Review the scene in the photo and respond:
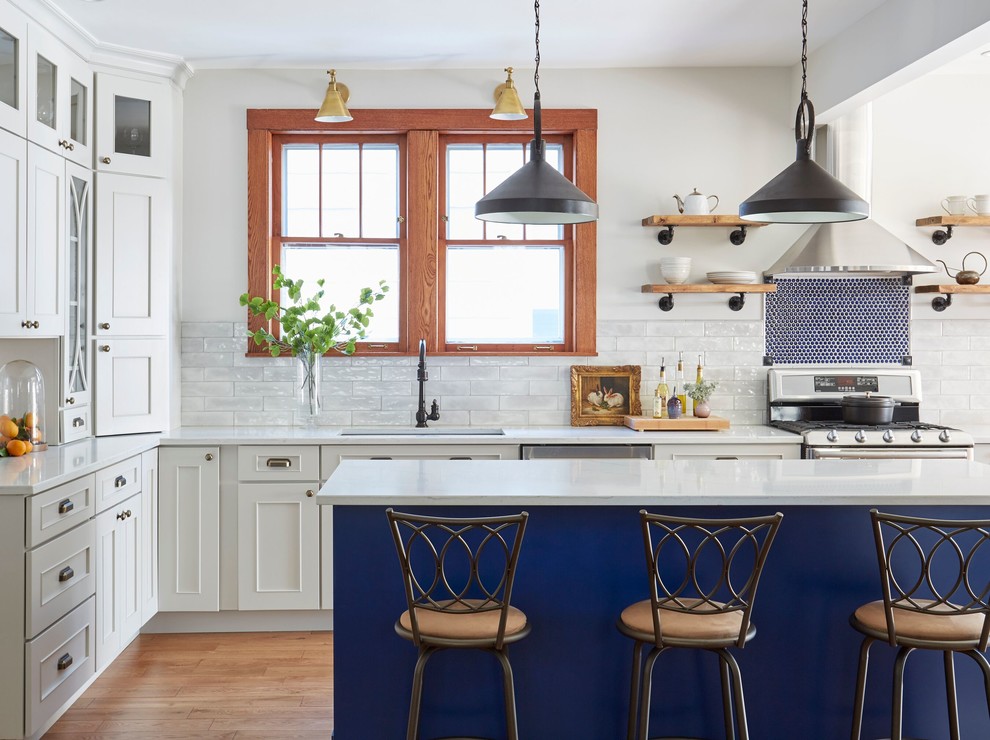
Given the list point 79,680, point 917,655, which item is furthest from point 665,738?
point 79,680

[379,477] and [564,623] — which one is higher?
[379,477]

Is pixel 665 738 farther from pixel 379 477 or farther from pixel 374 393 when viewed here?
pixel 374 393

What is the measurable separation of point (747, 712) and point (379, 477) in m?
1.42

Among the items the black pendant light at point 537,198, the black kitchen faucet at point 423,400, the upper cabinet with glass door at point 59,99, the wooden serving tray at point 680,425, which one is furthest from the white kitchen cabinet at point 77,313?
the wooden serving tray at point 680,425

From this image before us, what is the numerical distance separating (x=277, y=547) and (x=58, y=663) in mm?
1300

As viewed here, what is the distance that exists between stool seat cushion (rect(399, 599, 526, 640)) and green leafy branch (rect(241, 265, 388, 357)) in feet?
8.29

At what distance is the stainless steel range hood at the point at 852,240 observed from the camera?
486cm

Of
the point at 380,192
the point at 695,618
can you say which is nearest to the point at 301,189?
the point at 380,192

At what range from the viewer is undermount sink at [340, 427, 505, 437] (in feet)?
16.1

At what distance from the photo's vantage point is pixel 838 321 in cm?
530

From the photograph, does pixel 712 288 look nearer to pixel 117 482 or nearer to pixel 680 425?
pixel 680 425

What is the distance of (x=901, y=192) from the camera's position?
5.30 metres

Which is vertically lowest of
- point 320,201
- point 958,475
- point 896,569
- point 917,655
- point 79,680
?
point 79,680

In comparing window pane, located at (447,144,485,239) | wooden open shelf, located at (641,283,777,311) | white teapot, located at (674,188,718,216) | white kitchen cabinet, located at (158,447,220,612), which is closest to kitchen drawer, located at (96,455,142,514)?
white kitchen cabinet, located at (158,447,220,612)
